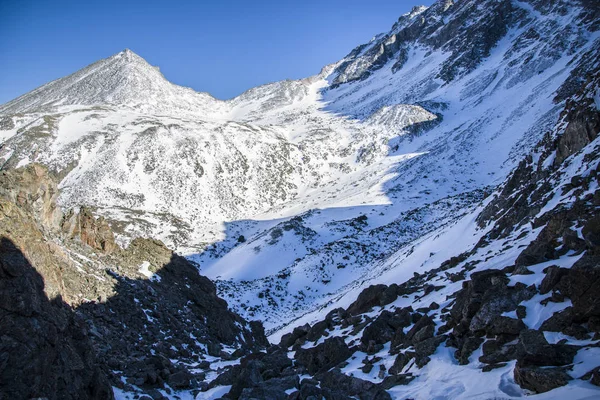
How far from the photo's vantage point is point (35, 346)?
7.10 m

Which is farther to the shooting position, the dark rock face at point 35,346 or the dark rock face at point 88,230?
the dark rock face at point 88,230

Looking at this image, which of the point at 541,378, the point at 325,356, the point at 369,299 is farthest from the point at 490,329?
the point at 369,299

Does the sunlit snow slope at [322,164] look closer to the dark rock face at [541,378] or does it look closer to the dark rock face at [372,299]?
the dark rock face at [372,299]

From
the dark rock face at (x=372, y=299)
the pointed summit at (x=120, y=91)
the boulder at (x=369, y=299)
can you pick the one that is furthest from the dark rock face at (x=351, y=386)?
the pointed summit at (x=120, y=91)

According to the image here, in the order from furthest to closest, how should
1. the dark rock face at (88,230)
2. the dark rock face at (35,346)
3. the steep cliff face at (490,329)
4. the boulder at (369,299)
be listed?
1. the dark rock face at (88,230)
2. the boulder at (369,299)
3. the steep cliff face at (490,329)
4. the dark rock face at (35,346)

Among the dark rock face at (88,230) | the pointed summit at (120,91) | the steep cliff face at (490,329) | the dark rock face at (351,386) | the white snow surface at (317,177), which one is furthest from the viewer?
the pointed summit at (120,91)

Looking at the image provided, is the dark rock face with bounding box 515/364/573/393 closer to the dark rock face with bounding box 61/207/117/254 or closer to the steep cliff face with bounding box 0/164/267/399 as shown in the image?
the steep cliff face with bounding box 0/164/267/399

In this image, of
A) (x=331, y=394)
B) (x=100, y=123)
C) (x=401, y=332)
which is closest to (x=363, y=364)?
(x=401, y=332)

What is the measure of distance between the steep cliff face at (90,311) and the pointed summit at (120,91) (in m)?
135

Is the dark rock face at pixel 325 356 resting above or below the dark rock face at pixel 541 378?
below

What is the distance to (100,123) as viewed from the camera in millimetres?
93125

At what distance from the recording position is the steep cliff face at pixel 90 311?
23.5 ft

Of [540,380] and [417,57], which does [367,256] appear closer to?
[540,380]

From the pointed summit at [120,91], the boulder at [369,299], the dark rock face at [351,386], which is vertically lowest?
the boulder at [369,299]
